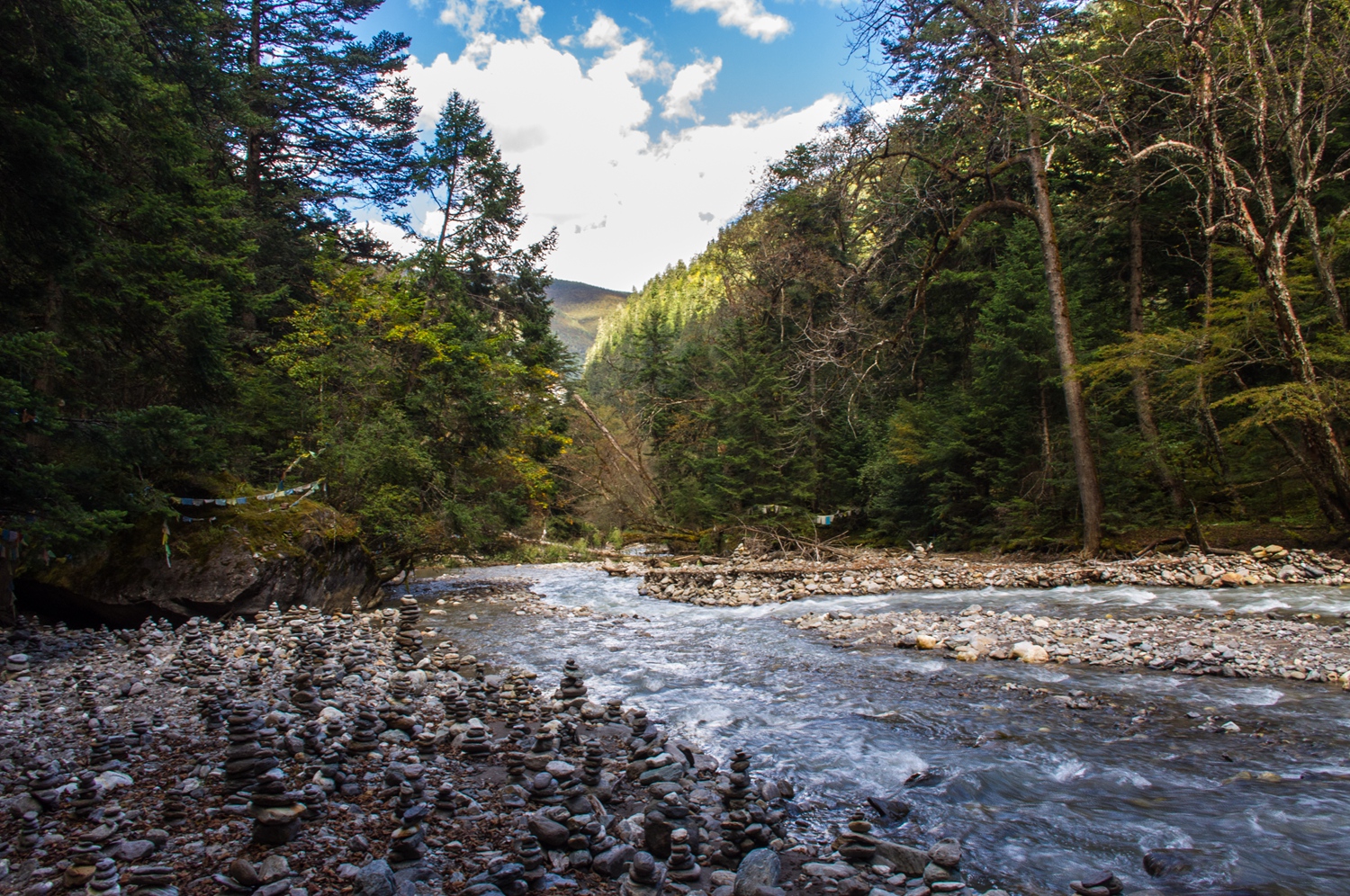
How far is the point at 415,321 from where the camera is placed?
1673 cm

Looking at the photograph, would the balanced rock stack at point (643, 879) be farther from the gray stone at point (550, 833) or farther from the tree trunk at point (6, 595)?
the tree trunk at point (6, 595)

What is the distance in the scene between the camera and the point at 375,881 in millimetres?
2209

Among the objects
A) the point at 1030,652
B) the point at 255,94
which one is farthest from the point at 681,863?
the point at 255,94

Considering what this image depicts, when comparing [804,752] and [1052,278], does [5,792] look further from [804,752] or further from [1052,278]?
[1052,278]

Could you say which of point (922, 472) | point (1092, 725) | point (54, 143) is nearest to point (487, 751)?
point (1092, 725)

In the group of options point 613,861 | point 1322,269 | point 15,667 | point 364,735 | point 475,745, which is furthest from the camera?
point 1322,269

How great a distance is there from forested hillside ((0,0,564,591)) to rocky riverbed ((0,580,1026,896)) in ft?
7.98

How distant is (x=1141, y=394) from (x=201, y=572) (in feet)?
53.6

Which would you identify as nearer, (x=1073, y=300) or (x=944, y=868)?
(x=944, y=868)

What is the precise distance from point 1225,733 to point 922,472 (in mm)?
12940

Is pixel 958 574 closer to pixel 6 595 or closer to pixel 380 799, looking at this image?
pixel 380 799

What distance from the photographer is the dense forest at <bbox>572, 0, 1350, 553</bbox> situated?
9.46 m

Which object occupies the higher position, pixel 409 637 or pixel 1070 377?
pixel 1070 377

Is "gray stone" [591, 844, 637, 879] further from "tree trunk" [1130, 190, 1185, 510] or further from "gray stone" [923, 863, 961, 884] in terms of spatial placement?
"tree trunk" [1130, 190, 1185, 510]
